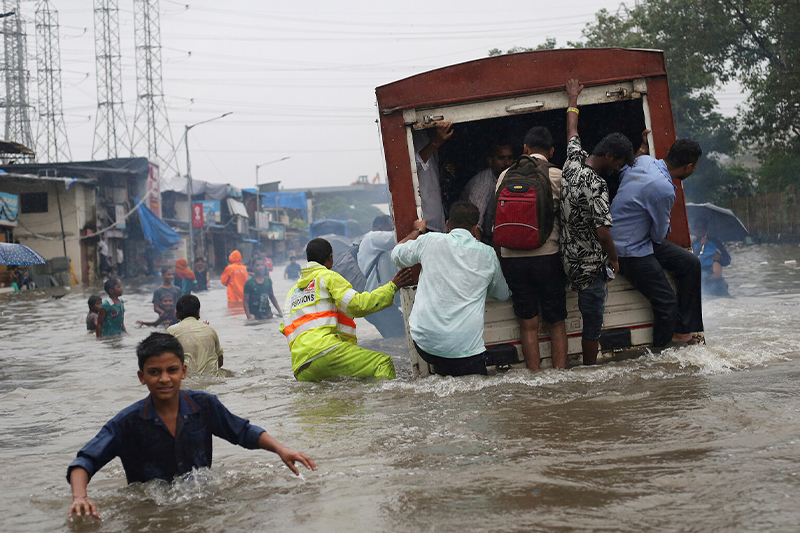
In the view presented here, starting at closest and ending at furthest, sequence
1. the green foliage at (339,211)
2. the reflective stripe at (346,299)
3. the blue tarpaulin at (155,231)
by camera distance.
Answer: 1. the reflective stripe at (346,299)
2. the blue tarpaulin at (155,231)
3. the green foliage at (339,211)

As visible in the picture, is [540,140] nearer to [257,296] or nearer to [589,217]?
[589,217]

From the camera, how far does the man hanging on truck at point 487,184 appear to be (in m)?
6.51

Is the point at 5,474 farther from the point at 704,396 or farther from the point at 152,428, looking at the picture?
the point at 704,396

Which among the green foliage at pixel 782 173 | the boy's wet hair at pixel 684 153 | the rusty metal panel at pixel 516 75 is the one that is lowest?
the boy's wet hair at pixel 684 153

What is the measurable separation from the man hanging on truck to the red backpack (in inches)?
29.0

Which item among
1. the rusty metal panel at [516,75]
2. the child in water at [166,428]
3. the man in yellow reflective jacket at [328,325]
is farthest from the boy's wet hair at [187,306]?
the child in water at [166,428]

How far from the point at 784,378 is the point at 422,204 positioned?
2948 mm

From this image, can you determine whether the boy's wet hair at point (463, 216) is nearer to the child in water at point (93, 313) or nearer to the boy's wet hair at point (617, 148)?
the boy's wet hair at point (617, 148)

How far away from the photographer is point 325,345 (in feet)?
19.5

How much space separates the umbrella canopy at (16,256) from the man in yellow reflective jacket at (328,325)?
12.5 metres

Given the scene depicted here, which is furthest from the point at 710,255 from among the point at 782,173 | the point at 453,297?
the point at 782,173

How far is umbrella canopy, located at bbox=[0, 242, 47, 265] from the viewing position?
16.5 metres

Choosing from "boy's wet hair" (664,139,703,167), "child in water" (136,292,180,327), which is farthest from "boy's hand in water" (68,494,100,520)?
"child in water" (136,292,180,327)

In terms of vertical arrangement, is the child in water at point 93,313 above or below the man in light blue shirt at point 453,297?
above
